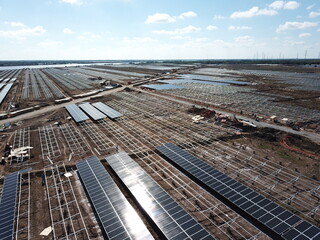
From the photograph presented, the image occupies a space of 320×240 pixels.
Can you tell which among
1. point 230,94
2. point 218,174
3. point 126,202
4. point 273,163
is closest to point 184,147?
point 218,174

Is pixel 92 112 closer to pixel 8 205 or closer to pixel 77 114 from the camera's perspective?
pixel 77 114

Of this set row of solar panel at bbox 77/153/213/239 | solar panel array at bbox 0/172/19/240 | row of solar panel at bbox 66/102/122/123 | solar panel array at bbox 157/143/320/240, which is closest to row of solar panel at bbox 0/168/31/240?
solar panel array at bbox 0/172/19/240

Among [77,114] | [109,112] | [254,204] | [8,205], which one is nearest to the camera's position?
[254,204]

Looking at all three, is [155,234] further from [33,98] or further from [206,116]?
[33,98]

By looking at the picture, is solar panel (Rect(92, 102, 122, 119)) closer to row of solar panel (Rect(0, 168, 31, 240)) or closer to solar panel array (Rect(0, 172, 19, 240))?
row of solar panel (Rect(0, 168, 31, 240))

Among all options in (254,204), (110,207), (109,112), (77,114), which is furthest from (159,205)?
(77,114)

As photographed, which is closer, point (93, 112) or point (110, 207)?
point (110, 207)

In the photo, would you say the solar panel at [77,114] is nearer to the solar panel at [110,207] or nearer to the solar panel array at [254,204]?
the solar panel at [110,207]
